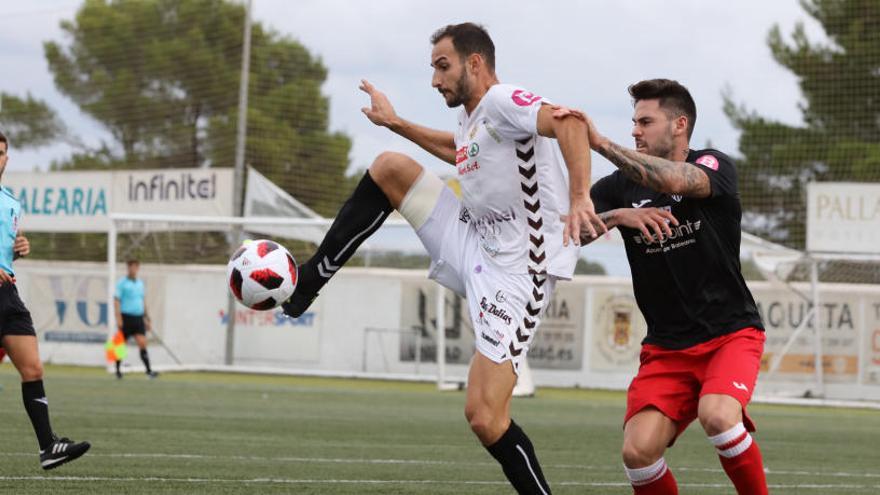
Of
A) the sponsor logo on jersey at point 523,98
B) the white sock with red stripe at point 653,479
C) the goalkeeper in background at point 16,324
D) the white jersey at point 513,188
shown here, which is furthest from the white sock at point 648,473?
the goalkeeper in background at point 16,324

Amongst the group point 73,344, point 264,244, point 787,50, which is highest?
point 787,50

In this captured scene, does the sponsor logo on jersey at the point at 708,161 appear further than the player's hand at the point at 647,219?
Yes

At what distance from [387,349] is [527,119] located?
2274 cm

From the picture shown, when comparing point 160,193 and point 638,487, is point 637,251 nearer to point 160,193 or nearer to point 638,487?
point 638,487

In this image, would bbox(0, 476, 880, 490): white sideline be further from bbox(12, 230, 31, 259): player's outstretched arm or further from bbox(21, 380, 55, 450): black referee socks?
bbox(12, 230, 31, 259): player's outstretched arm

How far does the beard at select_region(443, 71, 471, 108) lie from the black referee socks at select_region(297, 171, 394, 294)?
2.08ft

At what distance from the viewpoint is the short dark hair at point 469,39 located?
6496 millimetres

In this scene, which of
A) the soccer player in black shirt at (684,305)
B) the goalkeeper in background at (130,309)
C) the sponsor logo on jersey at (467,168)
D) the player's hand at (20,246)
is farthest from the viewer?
the goalkeeper in background at (130,309)

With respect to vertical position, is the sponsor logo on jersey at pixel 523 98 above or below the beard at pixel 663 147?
above

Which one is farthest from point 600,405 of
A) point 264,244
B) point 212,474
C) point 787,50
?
point 787,50

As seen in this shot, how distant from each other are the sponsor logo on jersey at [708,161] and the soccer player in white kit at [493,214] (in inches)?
23.7

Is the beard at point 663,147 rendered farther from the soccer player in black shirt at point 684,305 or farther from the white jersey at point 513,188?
the white jersey at point 513,188

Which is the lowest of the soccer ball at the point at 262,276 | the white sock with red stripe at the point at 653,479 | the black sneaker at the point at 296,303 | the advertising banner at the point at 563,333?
the advertising banner at the point at 563,333

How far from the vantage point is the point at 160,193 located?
94.5 ft
